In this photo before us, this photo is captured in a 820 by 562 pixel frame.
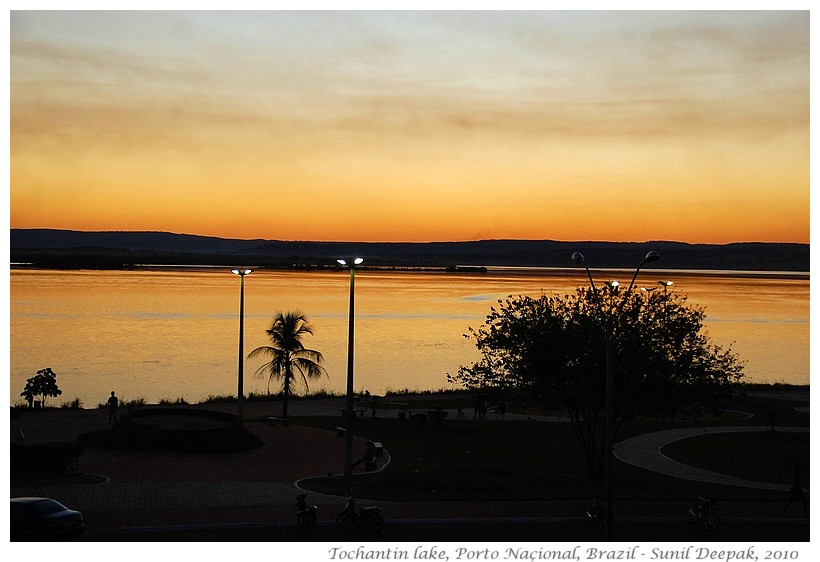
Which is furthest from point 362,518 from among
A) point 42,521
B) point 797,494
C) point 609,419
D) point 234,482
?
point 797,494

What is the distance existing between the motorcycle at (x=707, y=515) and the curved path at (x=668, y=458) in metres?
6.98

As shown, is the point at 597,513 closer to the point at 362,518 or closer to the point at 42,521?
the point at 362,518

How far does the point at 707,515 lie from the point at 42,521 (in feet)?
46.8

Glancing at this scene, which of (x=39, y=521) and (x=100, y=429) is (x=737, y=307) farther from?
(x=39, y=521)

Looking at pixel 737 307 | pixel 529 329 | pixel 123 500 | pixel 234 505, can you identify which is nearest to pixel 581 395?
pixel 529 329

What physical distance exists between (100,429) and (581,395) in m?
18.0

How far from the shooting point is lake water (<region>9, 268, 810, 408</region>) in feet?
215

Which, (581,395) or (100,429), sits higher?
(581,395)

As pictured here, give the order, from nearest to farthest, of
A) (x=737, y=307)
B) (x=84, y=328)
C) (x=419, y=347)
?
(x=419, y=347) < (x=84, y=328) < (x=737, y=307)

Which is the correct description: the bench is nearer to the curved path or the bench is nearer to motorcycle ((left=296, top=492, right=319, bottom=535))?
the curved path

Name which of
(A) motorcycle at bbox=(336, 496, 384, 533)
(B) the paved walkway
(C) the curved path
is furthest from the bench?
(A) motorcycle at bbox=(336, 496, 384, 533)

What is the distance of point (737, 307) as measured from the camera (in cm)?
14025

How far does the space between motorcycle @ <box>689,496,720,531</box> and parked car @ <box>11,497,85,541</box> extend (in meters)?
13.4

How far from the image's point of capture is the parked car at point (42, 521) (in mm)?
18938
